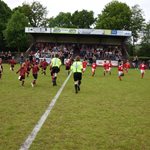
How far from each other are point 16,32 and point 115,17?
2219 centimetres

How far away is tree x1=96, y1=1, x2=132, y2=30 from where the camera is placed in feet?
261

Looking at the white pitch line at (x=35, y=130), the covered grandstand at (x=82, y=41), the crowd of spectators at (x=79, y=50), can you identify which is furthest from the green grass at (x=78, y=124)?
the covered grandstand at (x=82, y=41)

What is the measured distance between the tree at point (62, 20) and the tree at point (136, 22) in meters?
18.5

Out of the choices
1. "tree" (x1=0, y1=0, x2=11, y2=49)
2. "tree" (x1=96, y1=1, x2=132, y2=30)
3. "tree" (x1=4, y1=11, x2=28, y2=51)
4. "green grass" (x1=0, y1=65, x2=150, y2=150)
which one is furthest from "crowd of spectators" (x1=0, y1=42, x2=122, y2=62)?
"green grass" (x1=0, y1=65, x2=150, y2=150)

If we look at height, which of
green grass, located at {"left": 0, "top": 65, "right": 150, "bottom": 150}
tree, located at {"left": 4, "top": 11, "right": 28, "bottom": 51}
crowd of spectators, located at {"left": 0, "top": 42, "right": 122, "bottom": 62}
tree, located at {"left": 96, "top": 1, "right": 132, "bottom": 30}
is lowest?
green grass, located at {"left": 0, "top": 65, "right": 150, "bottom": 150}

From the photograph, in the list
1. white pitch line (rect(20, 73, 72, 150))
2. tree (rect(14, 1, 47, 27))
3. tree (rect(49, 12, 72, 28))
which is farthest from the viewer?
tree (rect(49, 12, 72, 28))

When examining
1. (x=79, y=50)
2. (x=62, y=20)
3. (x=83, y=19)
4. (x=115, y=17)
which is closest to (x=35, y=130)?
(x=79, y=50)

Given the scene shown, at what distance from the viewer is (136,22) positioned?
87500 mm

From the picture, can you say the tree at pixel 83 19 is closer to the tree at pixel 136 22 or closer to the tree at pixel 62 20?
the tree at pixel 62 20

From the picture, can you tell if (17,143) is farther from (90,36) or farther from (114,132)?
(90,36)

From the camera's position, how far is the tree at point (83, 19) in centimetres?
9919

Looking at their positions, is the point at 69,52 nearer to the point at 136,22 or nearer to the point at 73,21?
the point at 136,22

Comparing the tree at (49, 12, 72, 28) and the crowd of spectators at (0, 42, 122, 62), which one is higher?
the tree at (49, 12, 72, 28)

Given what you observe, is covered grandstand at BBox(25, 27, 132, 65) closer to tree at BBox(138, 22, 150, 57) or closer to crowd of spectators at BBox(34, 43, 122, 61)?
crowd of spectators at BBox(34, 43, 122, 61)
